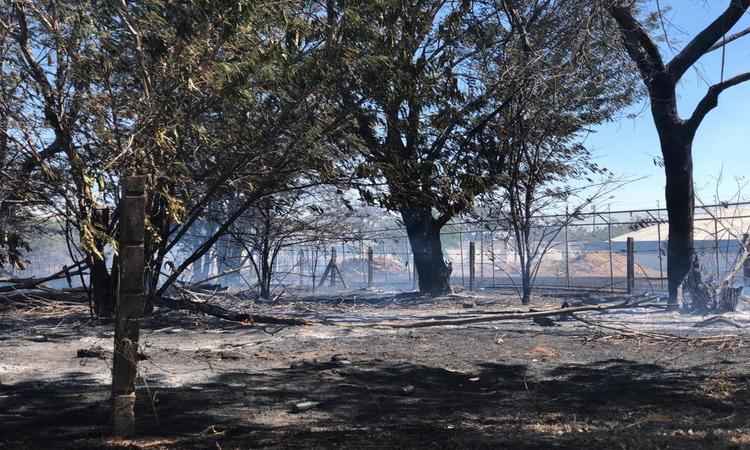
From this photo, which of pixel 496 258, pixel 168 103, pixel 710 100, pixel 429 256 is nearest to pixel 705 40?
pixel 710 100

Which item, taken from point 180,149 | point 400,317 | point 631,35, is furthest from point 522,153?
point 180,149

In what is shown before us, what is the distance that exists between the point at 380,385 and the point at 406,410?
3.64 feet

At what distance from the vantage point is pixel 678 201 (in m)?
13.6

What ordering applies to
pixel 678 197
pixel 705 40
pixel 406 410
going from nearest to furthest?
pixel 406 410 < pixel 705 40 < pixel 678 197

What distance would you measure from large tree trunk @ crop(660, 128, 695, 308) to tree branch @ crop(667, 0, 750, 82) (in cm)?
113

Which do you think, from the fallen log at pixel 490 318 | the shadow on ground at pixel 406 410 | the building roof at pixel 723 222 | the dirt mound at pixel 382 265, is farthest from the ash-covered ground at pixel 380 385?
the dirt mound at pixel 382 265

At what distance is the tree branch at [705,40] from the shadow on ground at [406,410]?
6.89 meters

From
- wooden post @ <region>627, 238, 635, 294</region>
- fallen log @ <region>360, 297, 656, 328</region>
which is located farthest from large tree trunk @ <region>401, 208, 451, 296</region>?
fallen log @ <region>360, 297, 656, 328</region>

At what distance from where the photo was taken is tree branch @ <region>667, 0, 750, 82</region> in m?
11.6

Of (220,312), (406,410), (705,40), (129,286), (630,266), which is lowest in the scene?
(406,410)

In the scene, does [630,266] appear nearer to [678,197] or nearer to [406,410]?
[678,197]

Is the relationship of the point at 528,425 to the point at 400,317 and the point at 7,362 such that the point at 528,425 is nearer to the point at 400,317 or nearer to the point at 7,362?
the point at 7,362

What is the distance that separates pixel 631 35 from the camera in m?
12.4

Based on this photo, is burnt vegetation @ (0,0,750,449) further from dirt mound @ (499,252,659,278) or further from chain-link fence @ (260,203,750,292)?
dirt mound @ (499,252,659,278)
